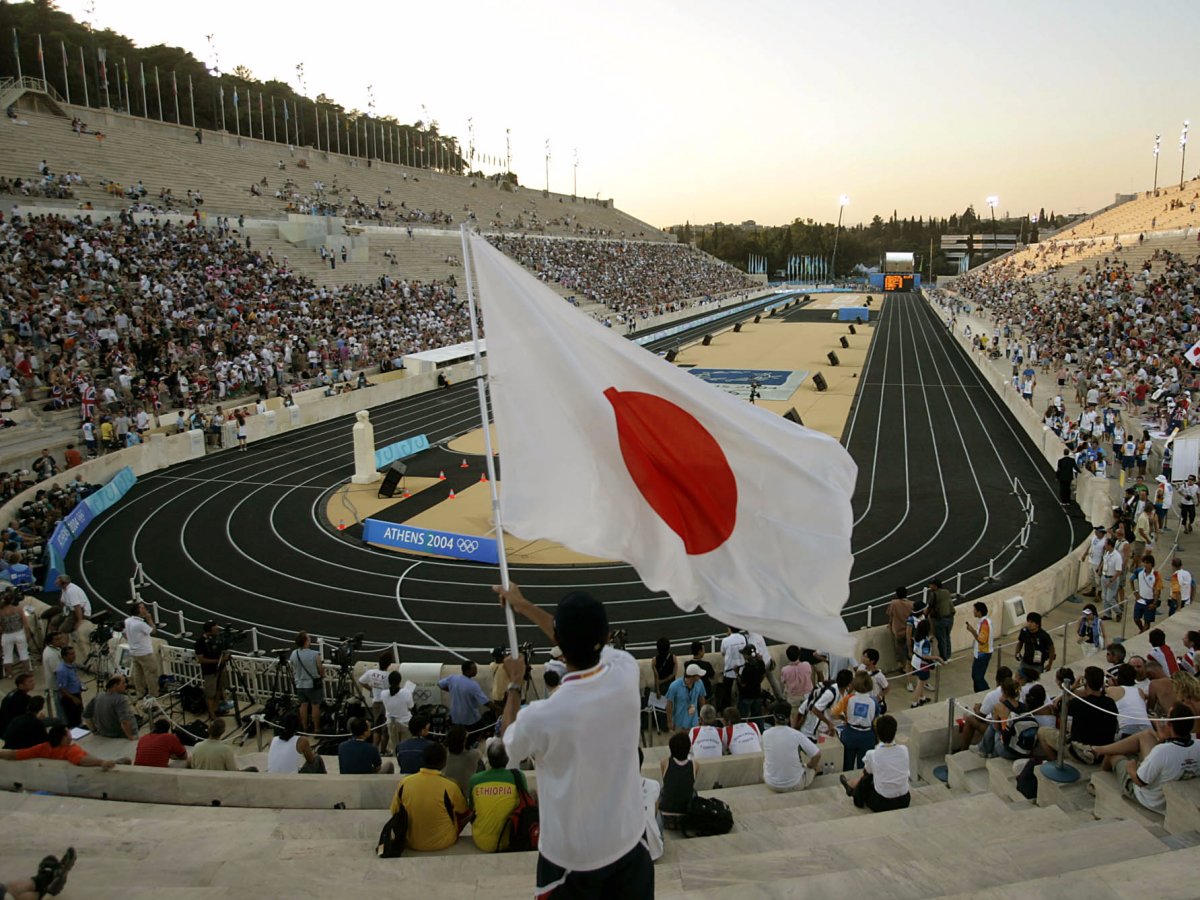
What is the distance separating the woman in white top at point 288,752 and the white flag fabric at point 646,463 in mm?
3909

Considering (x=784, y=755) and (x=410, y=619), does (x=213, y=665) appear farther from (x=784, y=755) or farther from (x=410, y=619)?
(x=784, y=755)

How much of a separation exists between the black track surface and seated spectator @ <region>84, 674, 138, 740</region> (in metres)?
4.78

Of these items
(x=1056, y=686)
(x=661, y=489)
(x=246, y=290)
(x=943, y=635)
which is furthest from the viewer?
(x=246, y=290)

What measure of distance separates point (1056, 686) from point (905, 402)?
96.0 feet

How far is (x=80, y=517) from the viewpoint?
64.7 feet

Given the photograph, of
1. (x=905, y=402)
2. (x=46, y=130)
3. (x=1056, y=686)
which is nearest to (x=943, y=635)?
(x=1056, y=686)

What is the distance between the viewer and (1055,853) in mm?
5324

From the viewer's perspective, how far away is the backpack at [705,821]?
19.4 feet

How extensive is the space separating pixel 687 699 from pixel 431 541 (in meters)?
9.98

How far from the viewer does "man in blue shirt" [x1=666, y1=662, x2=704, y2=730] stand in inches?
365

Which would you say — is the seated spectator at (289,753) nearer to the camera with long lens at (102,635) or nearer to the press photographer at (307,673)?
the press photographer at (307,673)

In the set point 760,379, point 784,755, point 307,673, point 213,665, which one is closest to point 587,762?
point 784,755

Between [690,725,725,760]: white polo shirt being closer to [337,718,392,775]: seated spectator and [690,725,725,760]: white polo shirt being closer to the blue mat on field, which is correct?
[337,718,392,775]: seated spectator

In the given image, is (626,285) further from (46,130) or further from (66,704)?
(66,704)
